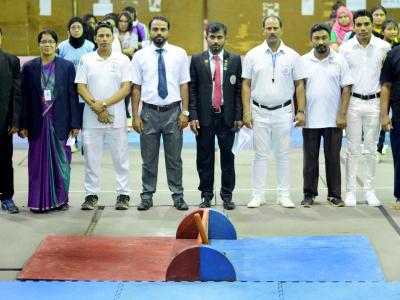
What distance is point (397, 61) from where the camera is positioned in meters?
7.54

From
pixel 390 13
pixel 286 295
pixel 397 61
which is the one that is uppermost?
pixel 390 13

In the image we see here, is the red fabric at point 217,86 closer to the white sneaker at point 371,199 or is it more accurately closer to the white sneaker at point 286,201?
the white sneaker at point 286,201

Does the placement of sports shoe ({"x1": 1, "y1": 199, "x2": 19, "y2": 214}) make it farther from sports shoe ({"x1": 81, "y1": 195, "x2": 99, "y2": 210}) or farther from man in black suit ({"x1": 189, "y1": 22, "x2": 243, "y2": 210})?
man in black suit ({"x1": 189, "y1": 22, "x2": 243, "y2": 210})

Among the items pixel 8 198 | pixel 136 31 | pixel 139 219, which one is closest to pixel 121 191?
pixel 139 219

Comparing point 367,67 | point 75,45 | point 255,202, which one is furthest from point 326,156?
point 75,45

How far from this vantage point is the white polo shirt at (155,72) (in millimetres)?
7609

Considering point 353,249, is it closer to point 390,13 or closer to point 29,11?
point 390,13

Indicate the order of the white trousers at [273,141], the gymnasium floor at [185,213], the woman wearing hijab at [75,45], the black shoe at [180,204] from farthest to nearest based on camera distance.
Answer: the woman wearing hijab at [75,45], the black shoe at [180,204], the white trousers at [273,141], the gymnasium floor at [185,213]

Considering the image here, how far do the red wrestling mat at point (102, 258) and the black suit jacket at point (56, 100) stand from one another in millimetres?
1432

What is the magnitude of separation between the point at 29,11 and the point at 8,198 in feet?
25.6

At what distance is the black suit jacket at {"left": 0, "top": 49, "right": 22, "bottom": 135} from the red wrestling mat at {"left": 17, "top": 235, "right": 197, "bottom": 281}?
1.53 m

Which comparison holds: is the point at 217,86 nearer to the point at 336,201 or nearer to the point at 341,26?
the point at 336,201

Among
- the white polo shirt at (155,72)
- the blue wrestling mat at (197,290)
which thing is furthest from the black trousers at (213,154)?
the blue wrestling mat at (197,290)

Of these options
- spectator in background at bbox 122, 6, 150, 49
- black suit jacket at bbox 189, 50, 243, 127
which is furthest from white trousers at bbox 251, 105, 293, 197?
spectator in background at bbox 122, 6, 150, 49
